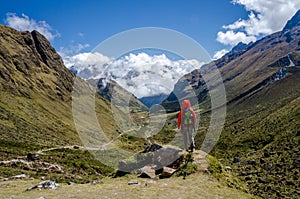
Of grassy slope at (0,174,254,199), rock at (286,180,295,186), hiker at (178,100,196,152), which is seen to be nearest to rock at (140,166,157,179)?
grassy slope at (0,174,254,199)

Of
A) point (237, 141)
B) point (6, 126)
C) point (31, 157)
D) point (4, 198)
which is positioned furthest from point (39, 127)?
point (4, 198)

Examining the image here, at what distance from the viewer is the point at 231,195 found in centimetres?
1872

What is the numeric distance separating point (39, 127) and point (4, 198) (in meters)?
163

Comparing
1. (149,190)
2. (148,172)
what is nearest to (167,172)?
(148,172)

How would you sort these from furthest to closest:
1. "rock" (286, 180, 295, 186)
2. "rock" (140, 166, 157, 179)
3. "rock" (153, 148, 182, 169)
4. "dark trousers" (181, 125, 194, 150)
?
"rock" (286, 180, 295, 186), "rock" (153, 148, 182, 169), "dark trousers" (181, 125, 194, 150), "rock" (140, 166, 157, 179)

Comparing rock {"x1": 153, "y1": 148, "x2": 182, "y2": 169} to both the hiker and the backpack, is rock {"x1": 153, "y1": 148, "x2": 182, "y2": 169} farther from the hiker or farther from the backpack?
the backpack

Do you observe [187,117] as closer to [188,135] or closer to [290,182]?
[188,135]

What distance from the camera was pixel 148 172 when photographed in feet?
78.1

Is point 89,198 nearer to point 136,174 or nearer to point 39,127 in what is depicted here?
point 136,174

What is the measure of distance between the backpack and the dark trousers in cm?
41

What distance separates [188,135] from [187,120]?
1.67 m

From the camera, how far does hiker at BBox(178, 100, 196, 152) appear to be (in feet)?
77.1

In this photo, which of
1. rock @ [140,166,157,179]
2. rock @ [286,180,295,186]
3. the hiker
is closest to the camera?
rock @ [140,166,157,179]

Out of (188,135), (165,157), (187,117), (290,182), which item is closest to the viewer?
(187,117)
